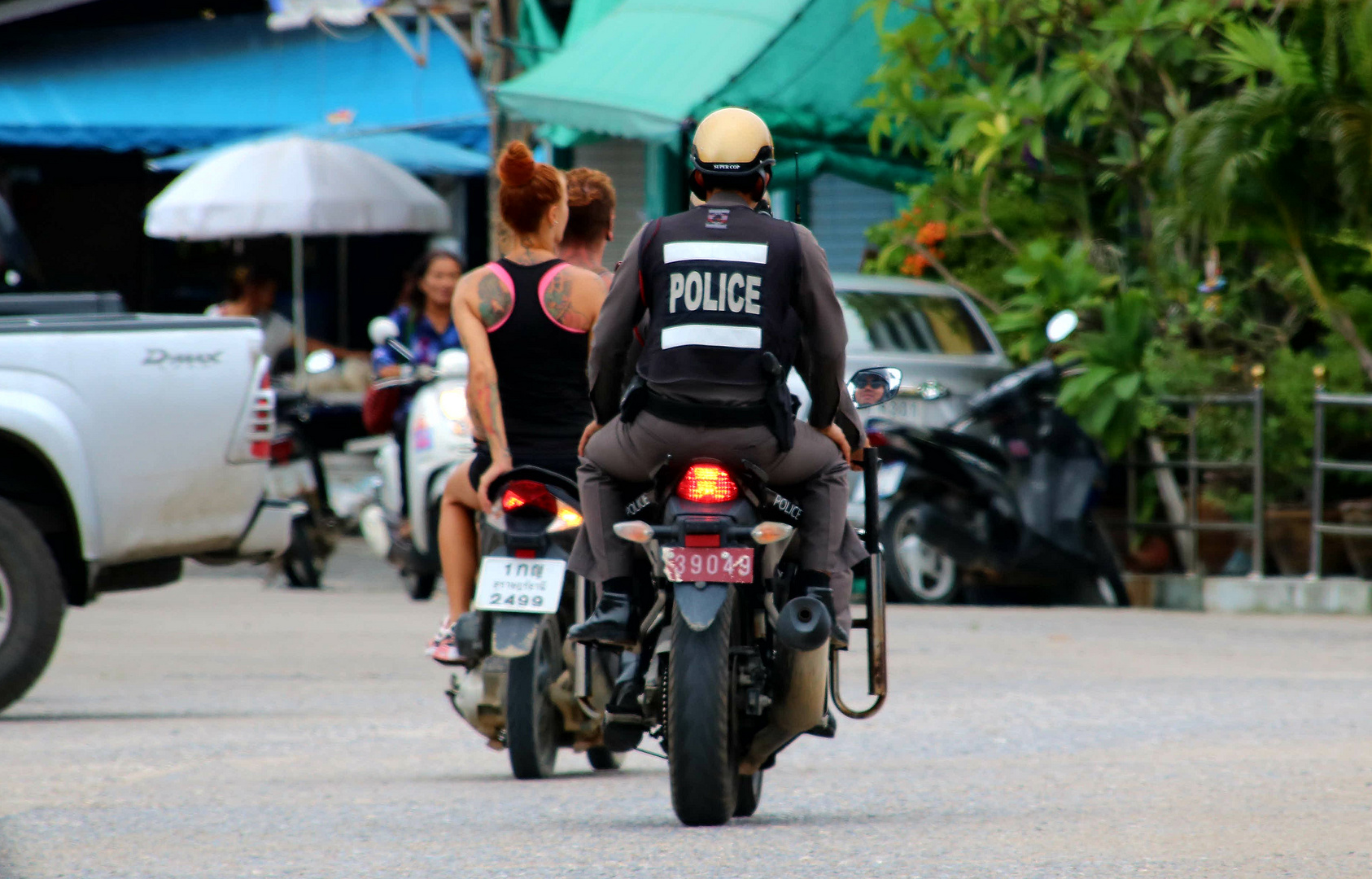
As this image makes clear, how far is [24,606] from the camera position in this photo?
332 inches

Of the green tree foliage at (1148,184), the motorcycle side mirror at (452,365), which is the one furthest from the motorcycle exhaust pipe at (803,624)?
the green tree foliage at (1148,184)

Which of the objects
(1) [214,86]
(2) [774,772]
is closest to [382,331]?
(2) [774,772]

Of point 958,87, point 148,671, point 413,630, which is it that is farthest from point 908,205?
point 148,671

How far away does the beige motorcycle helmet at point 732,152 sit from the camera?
5867mm

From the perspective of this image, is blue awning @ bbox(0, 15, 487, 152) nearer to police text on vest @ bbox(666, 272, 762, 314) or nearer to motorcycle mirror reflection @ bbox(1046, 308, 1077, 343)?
motorcycle mirror reflection @ bbox(1046, 308, 1077, 343)

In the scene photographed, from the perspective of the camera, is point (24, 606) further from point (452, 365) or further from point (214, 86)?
point (214, 86)

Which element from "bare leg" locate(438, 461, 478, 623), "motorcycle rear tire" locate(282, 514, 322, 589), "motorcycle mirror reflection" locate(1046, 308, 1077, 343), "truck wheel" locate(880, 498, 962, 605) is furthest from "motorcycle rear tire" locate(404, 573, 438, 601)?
"bare leg" locate(438, 461, 478, 623)

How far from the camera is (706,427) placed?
A: 18.7 ft

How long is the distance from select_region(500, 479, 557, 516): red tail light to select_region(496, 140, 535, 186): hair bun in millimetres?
910

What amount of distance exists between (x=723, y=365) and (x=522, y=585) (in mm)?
1354

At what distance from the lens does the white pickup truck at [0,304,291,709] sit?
27.8 feet

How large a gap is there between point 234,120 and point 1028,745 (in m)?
16.7

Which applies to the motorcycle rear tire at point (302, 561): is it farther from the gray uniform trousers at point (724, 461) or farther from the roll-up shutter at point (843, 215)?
the gray uniform trousers at point (724, 461)

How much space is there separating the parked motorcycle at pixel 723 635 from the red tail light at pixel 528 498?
919 mm
